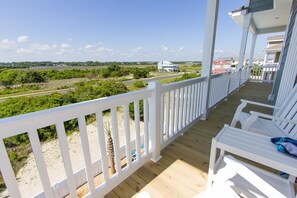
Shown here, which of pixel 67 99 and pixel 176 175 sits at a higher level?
pixel 67 99

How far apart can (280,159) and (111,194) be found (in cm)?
133

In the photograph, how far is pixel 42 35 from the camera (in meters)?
3.34

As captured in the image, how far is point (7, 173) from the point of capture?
742mm

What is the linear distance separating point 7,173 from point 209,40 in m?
2.76

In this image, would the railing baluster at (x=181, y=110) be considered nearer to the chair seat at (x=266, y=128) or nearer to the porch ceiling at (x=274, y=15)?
the chair seat at (x=266, y=128)

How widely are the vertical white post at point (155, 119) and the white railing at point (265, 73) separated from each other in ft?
24.8

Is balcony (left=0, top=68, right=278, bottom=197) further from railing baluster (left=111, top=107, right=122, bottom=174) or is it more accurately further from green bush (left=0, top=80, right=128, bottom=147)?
green bush (left=0, top=80, right=128, bottom=147)

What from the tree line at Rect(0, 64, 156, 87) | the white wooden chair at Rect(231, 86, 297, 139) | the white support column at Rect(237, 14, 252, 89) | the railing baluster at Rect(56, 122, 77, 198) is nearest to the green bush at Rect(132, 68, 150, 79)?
the tree line at Rect(0, 64, 156, 87)

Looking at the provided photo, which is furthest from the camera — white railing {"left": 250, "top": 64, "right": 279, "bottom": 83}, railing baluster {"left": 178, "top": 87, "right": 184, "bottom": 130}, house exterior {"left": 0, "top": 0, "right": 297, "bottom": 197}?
white railing {"left": 250, "top": 64, "right": 279, "bottom": 83}

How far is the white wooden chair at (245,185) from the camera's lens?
842 mm

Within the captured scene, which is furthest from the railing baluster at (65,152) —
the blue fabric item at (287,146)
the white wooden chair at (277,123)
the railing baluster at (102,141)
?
the white wooden chair at (277,123)

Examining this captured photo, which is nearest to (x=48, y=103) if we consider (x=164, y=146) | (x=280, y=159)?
(x=164, y=146)

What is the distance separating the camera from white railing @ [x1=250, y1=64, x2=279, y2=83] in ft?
→ 23.2

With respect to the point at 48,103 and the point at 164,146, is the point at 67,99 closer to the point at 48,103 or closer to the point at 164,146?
the point at 48,103
